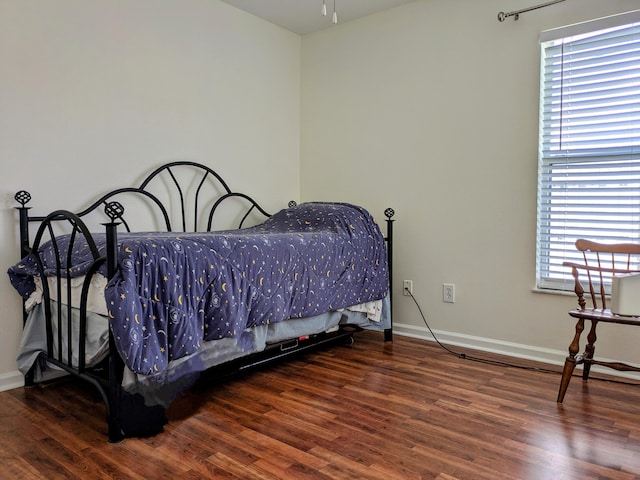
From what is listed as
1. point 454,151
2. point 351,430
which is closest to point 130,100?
point 454,151

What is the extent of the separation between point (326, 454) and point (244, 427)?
362mm

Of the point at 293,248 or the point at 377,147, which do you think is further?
the point at 377,147

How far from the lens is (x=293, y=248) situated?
2441 millimetres

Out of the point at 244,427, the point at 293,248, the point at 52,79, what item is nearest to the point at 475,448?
the point at 244,427

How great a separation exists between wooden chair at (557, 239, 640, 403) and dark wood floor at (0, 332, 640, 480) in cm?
16

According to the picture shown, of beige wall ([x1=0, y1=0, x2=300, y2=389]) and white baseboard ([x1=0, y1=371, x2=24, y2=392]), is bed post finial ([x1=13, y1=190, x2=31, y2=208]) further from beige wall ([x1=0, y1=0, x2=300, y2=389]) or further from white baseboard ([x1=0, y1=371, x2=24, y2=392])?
white baseboard ([x1=0, y1=371, x2=24, y2=392])

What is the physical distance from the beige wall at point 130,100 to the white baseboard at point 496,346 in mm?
1314

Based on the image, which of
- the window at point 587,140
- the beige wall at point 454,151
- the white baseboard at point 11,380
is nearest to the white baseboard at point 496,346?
the beige wall at point 454,151

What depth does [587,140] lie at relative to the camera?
2566mm

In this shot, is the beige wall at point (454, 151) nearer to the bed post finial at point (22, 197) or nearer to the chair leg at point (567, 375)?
the chair leg at point (567, 375)

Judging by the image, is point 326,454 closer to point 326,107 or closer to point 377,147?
point 377,147

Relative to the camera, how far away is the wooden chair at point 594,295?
2055 mm

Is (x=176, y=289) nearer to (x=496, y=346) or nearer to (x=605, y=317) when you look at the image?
(x=605, y=317)

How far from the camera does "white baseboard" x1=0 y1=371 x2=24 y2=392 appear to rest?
2242 millimetres
